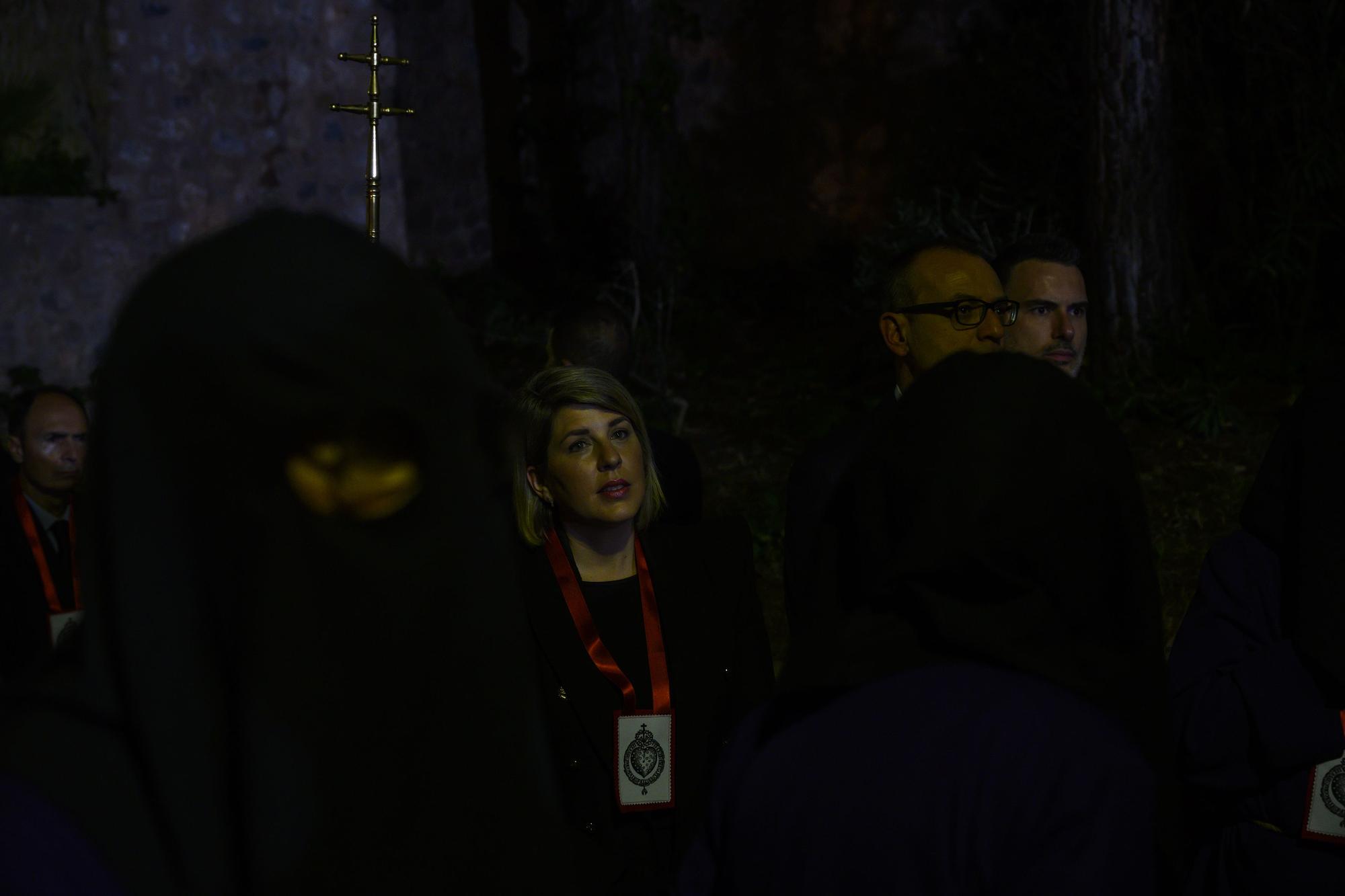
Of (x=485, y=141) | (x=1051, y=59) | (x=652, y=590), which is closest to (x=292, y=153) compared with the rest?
(x=485, y=141)

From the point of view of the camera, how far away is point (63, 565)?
4434mm

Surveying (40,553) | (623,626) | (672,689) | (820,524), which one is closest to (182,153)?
(40,553)

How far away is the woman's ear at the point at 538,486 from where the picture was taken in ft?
11.4

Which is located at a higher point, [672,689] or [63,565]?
[63,565]

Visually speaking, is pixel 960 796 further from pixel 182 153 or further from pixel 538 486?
pixel 182 153

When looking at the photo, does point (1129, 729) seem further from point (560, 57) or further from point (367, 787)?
point (560, 57)

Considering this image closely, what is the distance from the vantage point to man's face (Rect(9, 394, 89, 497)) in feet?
14.8

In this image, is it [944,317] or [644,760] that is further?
[944,317]

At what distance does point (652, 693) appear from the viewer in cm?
316

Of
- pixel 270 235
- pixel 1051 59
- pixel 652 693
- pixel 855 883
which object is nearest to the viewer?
pixel 270 235

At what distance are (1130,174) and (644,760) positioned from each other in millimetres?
6618

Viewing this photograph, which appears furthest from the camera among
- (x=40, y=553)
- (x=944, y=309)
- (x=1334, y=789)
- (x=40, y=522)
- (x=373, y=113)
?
(x=40, y=522)

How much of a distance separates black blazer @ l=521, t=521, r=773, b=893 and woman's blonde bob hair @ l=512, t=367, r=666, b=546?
0.47 ft

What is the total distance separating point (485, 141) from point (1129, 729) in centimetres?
1176
